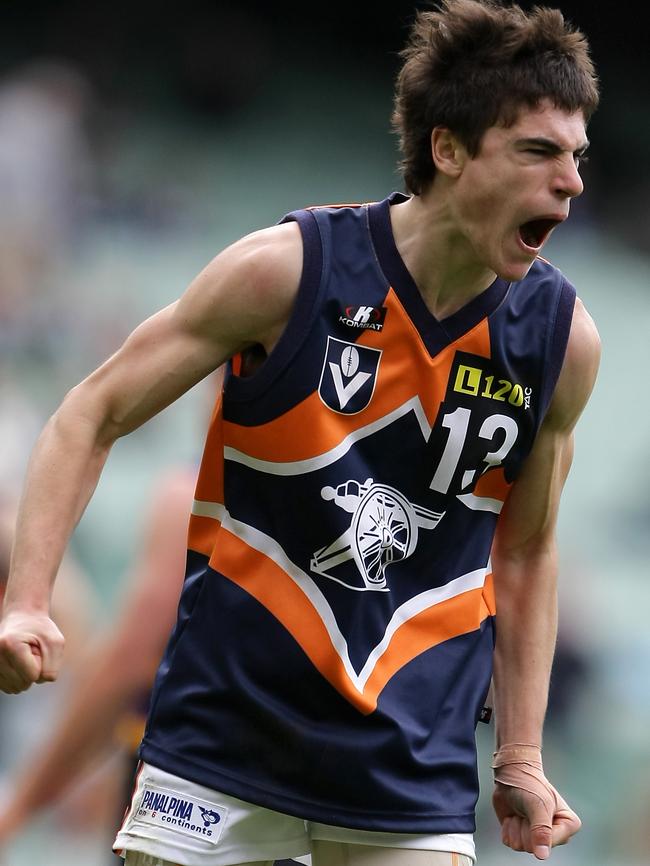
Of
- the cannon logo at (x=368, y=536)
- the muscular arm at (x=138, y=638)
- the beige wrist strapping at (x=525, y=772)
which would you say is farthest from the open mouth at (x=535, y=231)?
the muscular arm at (x=138, y=638)

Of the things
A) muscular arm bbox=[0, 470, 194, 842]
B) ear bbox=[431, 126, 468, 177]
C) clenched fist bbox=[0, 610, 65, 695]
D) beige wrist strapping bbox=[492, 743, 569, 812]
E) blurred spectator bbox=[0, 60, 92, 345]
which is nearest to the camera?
clenched fist bbox=[0, 610, 65, 695]

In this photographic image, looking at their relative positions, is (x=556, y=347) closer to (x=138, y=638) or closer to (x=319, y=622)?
(x=319, y=622)

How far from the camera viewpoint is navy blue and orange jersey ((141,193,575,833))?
9.34 ft

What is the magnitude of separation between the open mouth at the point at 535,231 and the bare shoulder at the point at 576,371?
183 mm

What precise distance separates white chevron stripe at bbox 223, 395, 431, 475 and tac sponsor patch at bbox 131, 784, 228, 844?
60 cm

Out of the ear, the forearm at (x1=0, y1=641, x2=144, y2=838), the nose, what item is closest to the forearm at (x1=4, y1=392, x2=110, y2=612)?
the ear

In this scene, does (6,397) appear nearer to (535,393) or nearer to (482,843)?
(482,843)

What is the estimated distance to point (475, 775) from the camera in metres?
3.01

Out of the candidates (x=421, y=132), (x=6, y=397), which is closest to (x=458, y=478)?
(x=421, y=132)

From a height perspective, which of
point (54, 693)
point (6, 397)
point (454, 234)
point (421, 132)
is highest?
point (6, 397)

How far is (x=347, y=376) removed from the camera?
287 centimetres

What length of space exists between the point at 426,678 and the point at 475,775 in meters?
0.23

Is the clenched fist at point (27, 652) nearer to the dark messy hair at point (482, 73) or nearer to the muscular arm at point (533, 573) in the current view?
the muscular arm at point (533, 573)

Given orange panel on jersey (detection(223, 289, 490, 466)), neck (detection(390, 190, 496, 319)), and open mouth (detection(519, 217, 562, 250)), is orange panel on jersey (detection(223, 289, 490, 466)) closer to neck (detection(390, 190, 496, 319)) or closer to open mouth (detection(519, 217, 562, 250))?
neck (detection(390, 190, 496, 319))
